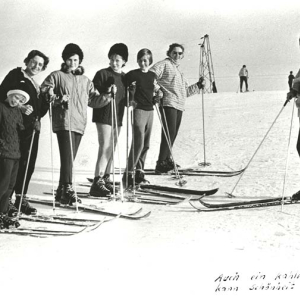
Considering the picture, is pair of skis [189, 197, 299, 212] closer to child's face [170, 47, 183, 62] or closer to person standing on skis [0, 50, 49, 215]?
person standing on skis [0, 50, 49, 215]

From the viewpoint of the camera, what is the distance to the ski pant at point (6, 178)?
3119 millimetres

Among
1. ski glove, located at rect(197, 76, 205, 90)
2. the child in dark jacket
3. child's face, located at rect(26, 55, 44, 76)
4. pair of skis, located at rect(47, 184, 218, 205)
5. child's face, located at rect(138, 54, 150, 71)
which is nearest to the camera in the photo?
the child in dark jacket

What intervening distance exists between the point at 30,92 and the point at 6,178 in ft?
2.56

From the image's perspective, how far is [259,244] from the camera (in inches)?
107

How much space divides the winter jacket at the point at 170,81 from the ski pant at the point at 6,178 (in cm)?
268

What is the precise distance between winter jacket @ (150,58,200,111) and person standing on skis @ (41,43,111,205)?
1712mm

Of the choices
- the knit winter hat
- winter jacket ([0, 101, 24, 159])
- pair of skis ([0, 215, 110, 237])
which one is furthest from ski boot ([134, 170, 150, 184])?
winter jacket ([0, 101, 24, 159])

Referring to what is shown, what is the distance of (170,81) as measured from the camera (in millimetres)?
5605

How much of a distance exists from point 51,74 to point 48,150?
448cm

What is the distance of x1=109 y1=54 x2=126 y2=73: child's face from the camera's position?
4.38m

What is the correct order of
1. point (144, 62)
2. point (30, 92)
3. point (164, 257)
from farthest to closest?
1. point (144, 62)
2. point (30, 92)
3. point (164, 257)

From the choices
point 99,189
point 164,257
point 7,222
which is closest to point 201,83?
point 99,189

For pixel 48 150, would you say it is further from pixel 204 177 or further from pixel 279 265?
Result: pixel 279 265

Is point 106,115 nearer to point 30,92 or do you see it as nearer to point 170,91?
point 30,92
